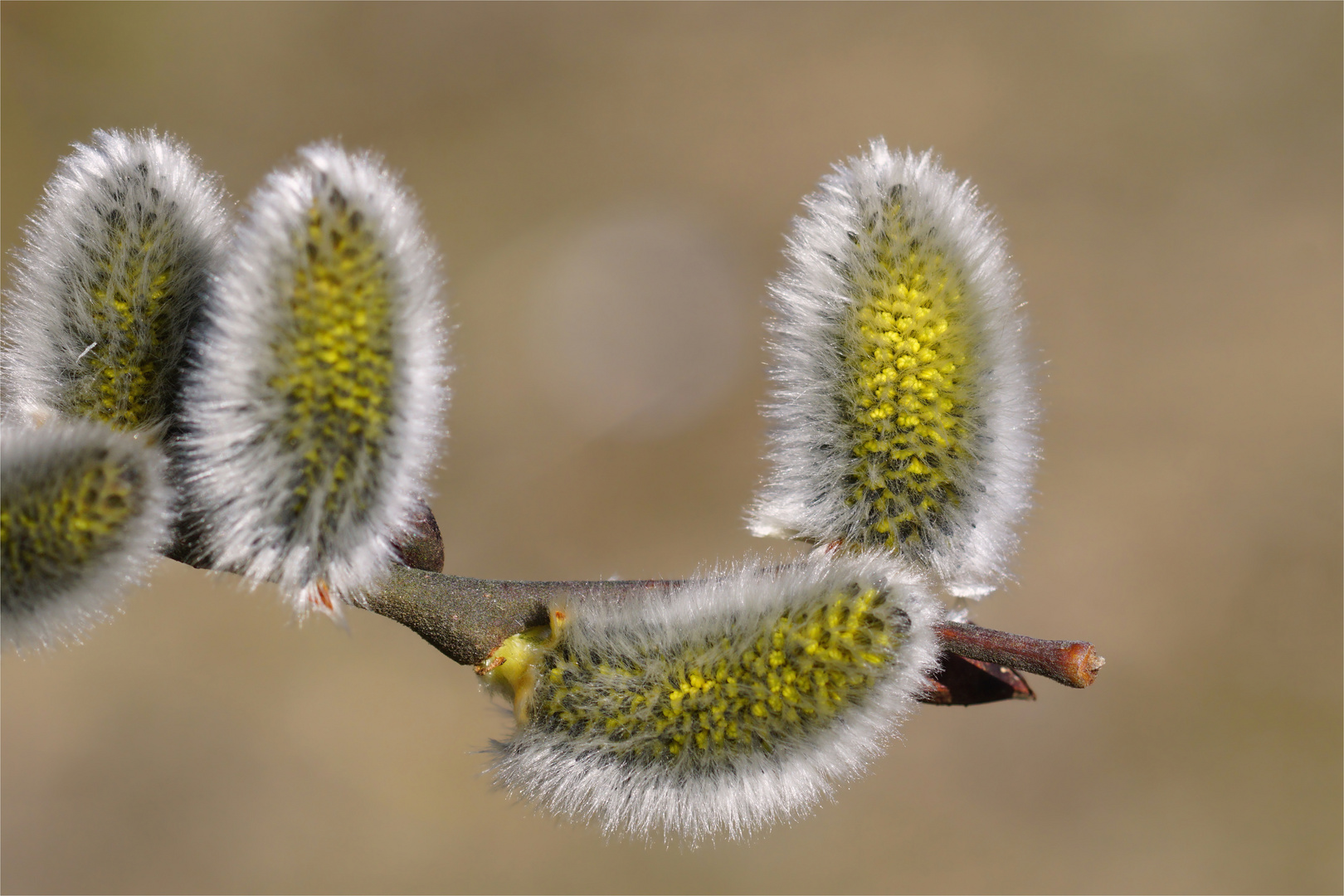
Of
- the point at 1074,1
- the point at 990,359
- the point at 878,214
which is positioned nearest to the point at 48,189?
the point at 878,214

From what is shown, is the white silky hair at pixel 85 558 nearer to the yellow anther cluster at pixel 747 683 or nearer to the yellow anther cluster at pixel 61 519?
the yellow anther cluster at pixel 61 519

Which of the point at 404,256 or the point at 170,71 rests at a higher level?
the point at 170,71

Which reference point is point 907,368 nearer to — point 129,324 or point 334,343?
point 334,343

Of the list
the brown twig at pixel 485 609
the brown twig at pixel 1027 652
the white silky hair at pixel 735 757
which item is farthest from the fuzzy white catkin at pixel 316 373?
the brown twig at pixel 1027 652

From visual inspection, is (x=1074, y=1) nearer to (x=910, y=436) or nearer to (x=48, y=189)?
(x=910, y=436)

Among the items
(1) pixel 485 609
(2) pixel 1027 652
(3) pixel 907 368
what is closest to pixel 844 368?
(3) pixel 907 368
